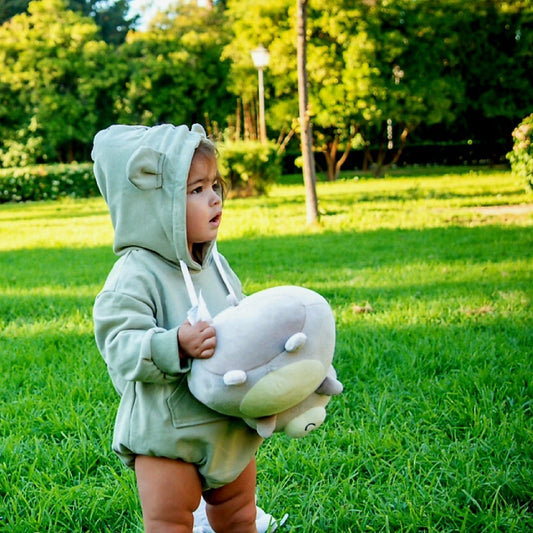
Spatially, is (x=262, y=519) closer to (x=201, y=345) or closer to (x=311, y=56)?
(x=201, y=345)

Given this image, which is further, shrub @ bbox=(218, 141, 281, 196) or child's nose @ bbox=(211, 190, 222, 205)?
shrub @ bbox=(218, 141, 281, 196)

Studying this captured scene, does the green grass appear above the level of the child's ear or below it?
below

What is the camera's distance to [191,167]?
167 centimetres

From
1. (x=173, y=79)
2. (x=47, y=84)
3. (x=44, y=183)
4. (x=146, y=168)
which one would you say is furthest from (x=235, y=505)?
(x=47, y=84)

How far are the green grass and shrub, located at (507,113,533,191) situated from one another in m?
4.59

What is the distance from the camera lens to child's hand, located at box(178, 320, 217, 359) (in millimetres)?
1505

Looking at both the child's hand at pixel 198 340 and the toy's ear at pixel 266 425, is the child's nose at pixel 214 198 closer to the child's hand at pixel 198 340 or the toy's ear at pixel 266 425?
the child's hand at pixel 198 340

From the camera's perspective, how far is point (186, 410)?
63.4 inches

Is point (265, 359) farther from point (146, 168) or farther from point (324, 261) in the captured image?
point (324, 261)

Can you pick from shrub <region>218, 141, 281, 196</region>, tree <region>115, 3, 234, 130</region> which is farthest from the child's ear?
tree <region>115, 3, 234, 130</region>

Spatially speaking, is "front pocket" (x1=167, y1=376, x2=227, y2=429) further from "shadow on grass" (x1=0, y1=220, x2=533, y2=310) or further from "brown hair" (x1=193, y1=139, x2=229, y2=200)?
"shadow on grass" (x1=0, y1=220, x2=533, y2=310)

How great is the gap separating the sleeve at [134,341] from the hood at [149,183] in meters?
0.16

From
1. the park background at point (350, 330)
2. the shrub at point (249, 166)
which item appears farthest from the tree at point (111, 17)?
the shrub at point (249, 166)

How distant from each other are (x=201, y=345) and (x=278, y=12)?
20.7 m
